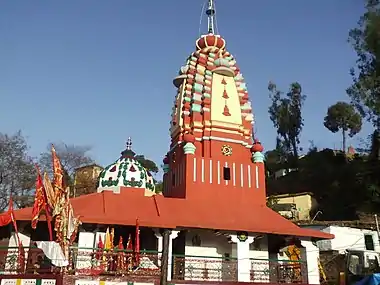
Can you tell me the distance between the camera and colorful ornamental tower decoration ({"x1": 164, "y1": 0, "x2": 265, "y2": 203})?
20.0 m

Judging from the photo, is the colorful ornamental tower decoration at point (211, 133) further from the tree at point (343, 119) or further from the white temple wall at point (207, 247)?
the tree at point (343, 119)

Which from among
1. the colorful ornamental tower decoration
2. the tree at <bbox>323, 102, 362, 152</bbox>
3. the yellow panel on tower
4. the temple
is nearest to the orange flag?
the temple

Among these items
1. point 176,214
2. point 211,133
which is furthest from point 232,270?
point 211,133

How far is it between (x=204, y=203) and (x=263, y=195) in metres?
3.20

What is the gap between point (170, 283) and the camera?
1476cm

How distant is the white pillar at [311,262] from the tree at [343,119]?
2952 cm

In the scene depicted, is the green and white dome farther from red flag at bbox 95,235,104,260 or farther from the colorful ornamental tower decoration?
red flag at bbox 95,235,104,260

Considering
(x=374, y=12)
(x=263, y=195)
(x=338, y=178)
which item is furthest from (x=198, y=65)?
(x=338, y=178)

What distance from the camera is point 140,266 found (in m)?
14.8

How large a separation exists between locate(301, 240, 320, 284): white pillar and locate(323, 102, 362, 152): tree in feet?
96.8

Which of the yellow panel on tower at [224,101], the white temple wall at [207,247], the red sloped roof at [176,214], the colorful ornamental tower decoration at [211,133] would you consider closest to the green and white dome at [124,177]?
the colorful ornamental tower decoration at [211,133]

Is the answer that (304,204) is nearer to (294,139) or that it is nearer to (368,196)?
(368,196)

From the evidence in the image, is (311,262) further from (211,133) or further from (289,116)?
(289,116)

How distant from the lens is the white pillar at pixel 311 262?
16.7 m
